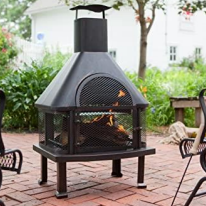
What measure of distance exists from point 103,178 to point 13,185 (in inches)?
29.0

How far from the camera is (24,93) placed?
6.13 m

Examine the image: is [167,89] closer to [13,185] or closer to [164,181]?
[164,181]

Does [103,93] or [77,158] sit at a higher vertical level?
[103,93]

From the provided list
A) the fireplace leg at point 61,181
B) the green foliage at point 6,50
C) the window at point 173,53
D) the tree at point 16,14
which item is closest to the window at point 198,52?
the window at point 173,53

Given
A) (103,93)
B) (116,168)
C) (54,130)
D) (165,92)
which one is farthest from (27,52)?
(103,93)

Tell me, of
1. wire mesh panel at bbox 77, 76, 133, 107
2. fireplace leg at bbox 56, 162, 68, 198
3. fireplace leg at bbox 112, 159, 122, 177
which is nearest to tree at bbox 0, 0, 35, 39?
fireplace leg at bbox 112, 159, 122, 177

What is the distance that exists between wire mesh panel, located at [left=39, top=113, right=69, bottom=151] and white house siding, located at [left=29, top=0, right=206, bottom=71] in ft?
31.5

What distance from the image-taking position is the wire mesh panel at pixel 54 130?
2838 mm

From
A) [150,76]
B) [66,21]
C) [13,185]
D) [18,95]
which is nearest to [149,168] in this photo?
[13,185]

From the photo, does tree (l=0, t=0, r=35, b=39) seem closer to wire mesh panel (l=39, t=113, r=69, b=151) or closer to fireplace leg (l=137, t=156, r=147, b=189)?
wire mesh panel (l=39, t=113, r=69, b=151)

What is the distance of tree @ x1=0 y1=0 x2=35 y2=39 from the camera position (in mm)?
24094

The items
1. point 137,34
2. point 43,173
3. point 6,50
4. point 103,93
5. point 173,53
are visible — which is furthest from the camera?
point 173,53

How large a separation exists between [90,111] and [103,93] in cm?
17

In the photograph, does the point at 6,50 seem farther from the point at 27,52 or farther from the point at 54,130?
the point at 54,130
